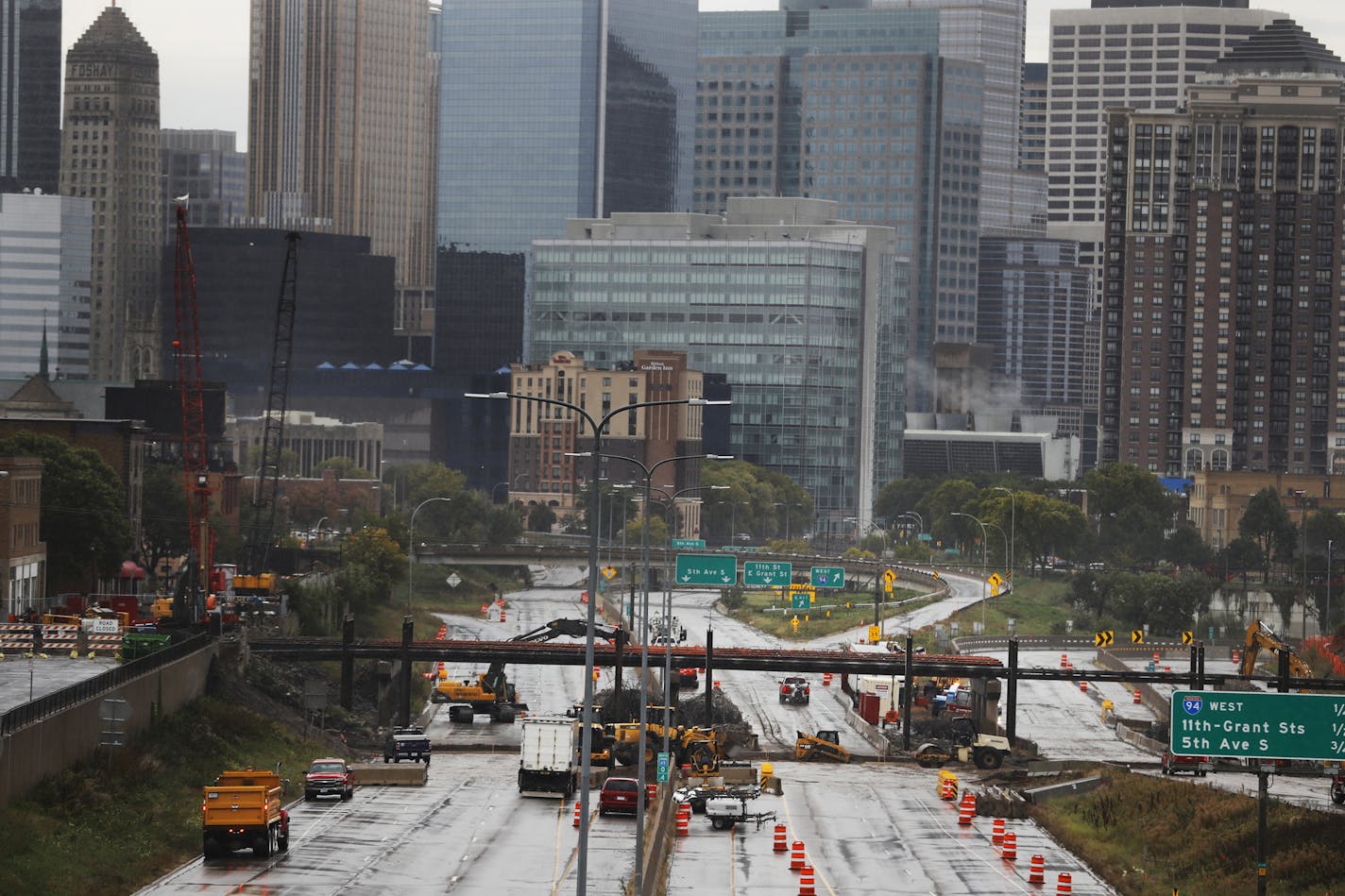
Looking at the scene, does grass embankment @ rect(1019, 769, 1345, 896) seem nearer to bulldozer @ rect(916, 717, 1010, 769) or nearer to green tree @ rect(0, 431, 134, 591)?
bulldozer @ rect(916, 717, 1010, 769)

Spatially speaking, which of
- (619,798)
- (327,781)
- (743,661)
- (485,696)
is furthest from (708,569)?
(327,781)

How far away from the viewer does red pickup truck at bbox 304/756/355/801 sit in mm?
89250

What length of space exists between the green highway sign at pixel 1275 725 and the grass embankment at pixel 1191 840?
463 centimetres

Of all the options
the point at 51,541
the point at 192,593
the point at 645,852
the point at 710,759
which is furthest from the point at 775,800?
the point at 51,541

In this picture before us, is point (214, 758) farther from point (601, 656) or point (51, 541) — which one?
point (51, 541)

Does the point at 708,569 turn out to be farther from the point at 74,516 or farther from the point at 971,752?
the point at 74,516

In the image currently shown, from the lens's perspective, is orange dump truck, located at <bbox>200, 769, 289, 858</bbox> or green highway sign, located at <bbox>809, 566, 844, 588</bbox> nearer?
orange dump truck, located at <bbox>200, 769, 289, 858</bbox>

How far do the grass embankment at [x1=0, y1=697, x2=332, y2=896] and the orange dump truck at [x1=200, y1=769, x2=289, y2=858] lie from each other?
5.52 ft

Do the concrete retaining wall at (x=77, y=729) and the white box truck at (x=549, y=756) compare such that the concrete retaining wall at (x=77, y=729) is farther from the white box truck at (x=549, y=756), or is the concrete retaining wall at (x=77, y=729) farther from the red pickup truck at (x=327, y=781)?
the white box truck at (x=549, y=756)

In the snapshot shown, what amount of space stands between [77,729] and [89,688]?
3.33m

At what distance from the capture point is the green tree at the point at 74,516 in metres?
152

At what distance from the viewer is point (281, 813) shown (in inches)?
2980

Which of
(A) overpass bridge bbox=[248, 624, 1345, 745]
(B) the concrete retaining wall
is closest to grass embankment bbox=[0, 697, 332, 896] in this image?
(B) the concrete retaining wall

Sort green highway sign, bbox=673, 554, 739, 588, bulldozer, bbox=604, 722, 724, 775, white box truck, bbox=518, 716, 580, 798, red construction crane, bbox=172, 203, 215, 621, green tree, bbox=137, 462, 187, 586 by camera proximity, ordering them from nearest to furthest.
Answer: white box truck, bbox=518, 716, 580, 798, bulldozer, bbox=604, 722, 724, 775, red construction crane, bbox=172, 203, 215, 621, green highway sign, bbox=673, 554, 739, 588, green tree, bbox=137, 462, 187, 586
